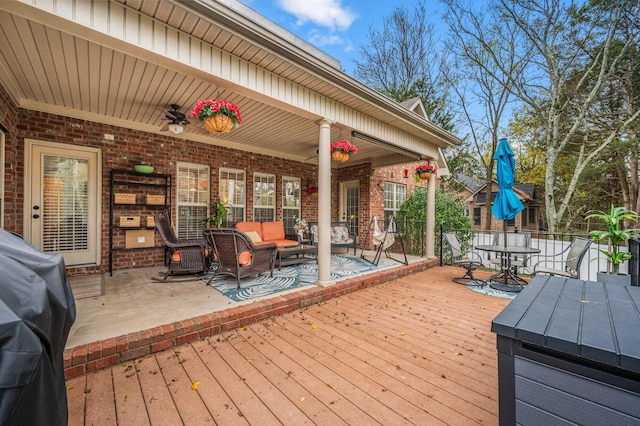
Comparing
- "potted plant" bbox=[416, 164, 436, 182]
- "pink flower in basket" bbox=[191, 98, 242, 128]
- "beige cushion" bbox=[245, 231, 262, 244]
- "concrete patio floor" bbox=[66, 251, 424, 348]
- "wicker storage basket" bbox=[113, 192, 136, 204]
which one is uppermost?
"pink flower in basket" bbox=[191, 98, 242, 128]

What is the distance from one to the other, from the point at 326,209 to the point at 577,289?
281 centimetres

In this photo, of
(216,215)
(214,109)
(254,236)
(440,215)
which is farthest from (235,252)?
(440,215)

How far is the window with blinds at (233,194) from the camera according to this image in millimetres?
6418

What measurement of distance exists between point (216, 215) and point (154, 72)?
3319mm

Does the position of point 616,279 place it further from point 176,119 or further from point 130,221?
point 130,221

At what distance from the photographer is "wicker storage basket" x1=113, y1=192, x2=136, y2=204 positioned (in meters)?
4.80

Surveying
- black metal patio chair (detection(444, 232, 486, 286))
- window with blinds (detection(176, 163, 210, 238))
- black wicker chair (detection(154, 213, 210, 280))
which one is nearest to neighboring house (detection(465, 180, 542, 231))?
black metal patio chair (detection(444, 232, 486, 286))

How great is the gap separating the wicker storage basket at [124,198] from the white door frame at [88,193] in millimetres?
286

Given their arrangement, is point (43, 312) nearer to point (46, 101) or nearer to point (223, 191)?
point (46, 101)

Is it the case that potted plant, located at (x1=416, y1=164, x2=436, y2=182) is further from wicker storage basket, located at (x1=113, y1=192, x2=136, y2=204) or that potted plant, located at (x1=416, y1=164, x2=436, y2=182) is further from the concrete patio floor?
wicker storage basket, located at (x1=113, y1=192, x2=136, y2=204)

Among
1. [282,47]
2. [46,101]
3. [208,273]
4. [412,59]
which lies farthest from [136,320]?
[412,59]

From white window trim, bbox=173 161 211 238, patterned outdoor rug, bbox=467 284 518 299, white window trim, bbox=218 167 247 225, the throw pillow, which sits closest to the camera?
the throw pillow

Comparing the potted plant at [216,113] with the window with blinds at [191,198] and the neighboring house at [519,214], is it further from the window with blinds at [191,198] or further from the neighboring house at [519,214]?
the neighboring house at [519,214]

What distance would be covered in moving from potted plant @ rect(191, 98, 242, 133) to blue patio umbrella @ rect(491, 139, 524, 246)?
420 centimetres
